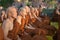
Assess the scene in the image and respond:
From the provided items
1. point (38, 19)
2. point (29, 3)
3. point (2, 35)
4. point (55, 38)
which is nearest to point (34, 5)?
point (29, 3)

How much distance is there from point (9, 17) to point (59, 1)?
2.53 m

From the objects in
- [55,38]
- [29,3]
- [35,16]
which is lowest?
[55,38]

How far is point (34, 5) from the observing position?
16.0ft

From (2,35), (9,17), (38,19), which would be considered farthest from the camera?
(38,19)

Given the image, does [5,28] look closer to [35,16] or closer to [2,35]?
[2,35]

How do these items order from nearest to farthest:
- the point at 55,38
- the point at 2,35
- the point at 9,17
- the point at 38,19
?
the point at 2,35 → the point at 9,17 → the point at 55,38 → the point at 38,19

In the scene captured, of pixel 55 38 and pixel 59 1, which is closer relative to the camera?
pixel 55 38

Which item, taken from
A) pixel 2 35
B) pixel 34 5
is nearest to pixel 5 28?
pixel 2 35

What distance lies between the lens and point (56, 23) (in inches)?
184

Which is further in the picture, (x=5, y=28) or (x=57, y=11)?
(x=57, y=11)

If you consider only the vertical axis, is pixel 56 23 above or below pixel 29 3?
below

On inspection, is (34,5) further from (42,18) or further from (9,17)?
(9,17)

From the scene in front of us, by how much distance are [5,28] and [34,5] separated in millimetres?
2418

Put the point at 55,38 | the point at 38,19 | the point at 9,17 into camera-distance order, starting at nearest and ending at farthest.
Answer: the point at 9,17
the point at 55,38
the point at 38,19
